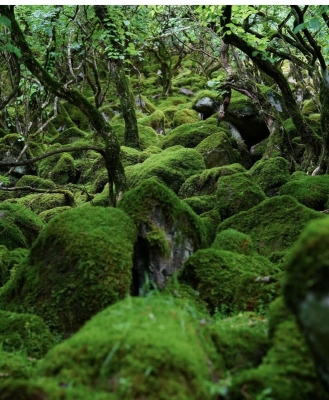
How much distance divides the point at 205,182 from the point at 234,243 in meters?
4.72

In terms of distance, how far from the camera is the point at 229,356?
3.03m

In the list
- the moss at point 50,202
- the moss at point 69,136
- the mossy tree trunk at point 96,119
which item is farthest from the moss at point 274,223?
the moss at point 69,136

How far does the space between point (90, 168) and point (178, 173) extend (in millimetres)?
5185

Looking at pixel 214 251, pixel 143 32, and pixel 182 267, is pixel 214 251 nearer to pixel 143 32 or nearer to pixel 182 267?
pixel 182 267

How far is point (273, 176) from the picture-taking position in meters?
10.7

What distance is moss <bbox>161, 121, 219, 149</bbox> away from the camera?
50.1ft

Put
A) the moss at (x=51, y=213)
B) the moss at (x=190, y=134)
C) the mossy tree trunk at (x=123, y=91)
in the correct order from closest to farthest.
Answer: the moss at (x=51, y=213) → the mossy tree trunk at (x=123, y=91) → the moss at (x=190, y=134)

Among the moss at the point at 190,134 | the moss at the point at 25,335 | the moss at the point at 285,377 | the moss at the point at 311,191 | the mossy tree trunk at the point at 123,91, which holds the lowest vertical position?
the moss at the point at 285,377

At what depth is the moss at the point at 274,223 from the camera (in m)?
7.13

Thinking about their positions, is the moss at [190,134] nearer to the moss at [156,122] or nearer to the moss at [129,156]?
the moss at [129,156]

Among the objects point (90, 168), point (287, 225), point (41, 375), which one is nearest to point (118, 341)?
point (41, 375)

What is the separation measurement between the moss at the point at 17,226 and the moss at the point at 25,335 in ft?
15.8

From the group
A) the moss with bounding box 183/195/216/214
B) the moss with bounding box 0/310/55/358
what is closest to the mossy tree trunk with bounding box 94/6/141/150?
the moss with bounding box 183/195/216/214

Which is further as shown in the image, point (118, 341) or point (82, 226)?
point (82, 226)
